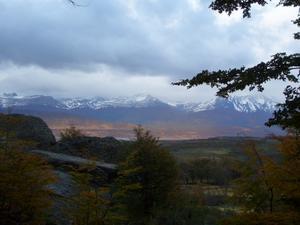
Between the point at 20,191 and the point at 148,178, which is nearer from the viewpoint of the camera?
the point at 20,191

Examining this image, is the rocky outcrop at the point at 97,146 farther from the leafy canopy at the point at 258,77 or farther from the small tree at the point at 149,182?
the leafy canopy at the point at 258,77

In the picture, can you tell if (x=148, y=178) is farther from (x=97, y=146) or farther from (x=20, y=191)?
(x=20, y=191)

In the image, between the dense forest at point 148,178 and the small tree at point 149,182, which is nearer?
the dense forest at point 148,178

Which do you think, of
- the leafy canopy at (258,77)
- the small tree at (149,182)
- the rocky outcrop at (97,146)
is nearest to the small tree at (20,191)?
the leafy canopy at (258,77)

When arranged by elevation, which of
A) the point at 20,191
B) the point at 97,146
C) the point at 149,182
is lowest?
the point at 149,182

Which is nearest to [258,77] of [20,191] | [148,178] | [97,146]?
[20,191]

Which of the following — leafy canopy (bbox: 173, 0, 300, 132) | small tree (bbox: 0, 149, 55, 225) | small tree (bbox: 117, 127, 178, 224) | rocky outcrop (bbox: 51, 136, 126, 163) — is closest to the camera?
leafy canopy (bbox: 173, 0, 300, 132)

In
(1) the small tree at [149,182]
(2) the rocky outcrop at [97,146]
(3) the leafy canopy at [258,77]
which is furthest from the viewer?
(2) the rocky outcrop at [97,146]

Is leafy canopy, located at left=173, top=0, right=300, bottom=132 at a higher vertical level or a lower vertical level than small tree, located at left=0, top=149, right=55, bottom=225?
higher

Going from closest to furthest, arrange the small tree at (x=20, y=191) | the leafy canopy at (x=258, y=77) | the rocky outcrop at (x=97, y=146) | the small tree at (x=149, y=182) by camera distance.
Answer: the leafy canopy at (x=258, y=77) → the small tree at (x=20, y=191) → the small tree at (x=149, y=182) → the rocky outcrop at (x=97, y=146)

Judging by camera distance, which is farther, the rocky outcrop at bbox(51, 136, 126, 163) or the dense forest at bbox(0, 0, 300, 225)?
the rocky outcrop at bbox(51, 136, 126, 163)

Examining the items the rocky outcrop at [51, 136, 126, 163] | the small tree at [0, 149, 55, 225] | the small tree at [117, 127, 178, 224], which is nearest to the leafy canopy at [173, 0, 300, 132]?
the small tree at [0, 149, 55, 225]

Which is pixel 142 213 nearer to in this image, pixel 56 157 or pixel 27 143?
pixel 56 157

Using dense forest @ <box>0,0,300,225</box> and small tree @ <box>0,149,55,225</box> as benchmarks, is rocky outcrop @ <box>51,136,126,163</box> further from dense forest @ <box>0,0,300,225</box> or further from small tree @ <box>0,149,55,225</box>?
small tree @ <box>0,149,55,225</box>
